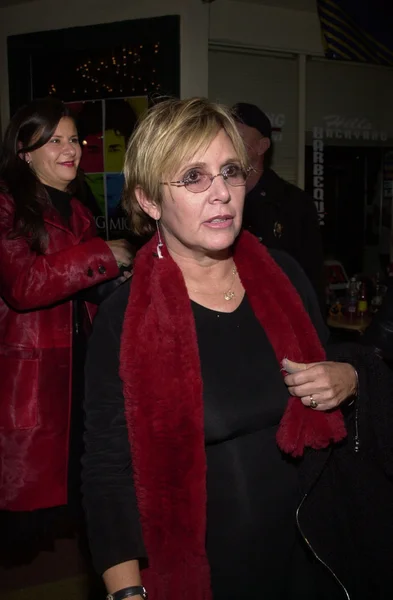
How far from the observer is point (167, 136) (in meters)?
1.55

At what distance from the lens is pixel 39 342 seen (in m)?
2.52

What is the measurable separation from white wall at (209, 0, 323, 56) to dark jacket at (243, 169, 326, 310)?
211 cm

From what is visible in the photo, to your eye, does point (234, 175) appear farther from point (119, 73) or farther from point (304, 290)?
A: point (119, 73)

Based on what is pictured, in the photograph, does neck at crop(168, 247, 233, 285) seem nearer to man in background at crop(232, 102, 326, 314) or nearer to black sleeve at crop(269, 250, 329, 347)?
black sleeve at crop(269, 250, 329, 347)

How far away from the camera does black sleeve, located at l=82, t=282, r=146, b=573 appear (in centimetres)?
147

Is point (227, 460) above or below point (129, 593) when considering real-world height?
above

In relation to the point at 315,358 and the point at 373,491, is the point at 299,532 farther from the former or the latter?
the point at 315,358

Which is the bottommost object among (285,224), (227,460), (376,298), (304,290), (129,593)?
(129,593)

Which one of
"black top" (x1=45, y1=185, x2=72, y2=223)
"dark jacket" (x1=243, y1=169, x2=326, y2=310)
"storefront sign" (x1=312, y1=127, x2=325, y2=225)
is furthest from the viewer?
"storefront sign" (x1=312, y1=127, x2=325, y2=225)

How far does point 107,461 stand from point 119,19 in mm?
4496

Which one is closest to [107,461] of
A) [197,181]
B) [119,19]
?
[197,181]

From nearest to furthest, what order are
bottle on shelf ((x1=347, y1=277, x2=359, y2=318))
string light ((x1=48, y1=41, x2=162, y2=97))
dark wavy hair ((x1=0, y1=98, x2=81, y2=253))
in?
dark wavy hair ((x1=0, y1=98, x2=81, y2=253))
bottle on shelf ((x1=347, y1=277, x2=359, y2=318))
string light ((x1=48, y1=41, x2=162, y2=97))

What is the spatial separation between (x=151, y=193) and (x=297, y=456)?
2.65 feet

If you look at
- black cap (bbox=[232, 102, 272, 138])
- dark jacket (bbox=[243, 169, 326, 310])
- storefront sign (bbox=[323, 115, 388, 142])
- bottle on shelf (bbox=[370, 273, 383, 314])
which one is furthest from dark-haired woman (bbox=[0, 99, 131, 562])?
storefront sign (bbox=[323, 115, 388, 142])
